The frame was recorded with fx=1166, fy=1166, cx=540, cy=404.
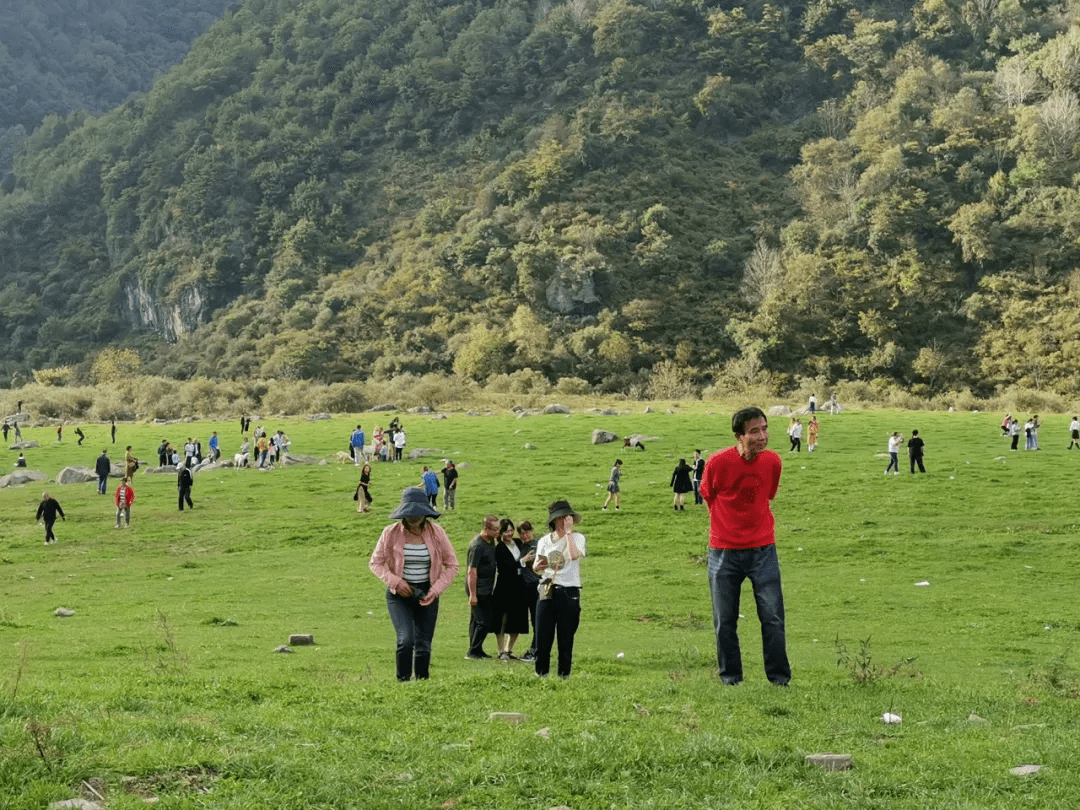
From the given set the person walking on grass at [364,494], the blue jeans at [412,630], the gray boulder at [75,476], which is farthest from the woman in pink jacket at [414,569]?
the gray boulder at [75,476]

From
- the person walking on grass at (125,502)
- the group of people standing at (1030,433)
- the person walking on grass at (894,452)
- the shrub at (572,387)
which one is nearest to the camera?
the person walking on grass at (125,502)

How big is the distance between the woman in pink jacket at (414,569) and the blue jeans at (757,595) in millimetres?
2582

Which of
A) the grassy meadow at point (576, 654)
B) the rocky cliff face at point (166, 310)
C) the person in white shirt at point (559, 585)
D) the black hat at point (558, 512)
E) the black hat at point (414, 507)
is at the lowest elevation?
the grassy meadow at point (576, 654)

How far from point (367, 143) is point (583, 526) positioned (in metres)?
142

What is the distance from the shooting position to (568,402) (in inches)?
3457

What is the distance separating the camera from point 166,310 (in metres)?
149

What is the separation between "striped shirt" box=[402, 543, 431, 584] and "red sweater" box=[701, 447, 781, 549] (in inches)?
110

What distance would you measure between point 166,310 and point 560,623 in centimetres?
14612

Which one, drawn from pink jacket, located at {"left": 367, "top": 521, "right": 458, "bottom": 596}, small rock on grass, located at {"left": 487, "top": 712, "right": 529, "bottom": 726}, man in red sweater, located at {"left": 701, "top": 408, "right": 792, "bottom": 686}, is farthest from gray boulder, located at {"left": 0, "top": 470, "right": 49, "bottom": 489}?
small rock on grass, located at {"left": 487, "top": 712, "right": 529, "bottom": 726}

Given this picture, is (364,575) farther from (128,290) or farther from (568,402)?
(128,290)

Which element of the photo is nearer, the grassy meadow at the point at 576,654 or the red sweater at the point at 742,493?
the grassy meadow at the point at 576,654

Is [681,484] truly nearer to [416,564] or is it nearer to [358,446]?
[358,446]

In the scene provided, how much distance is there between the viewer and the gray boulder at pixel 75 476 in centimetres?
4747

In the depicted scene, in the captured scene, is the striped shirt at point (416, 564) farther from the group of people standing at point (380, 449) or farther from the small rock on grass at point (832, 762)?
the group of people standing at point (380, 449)
